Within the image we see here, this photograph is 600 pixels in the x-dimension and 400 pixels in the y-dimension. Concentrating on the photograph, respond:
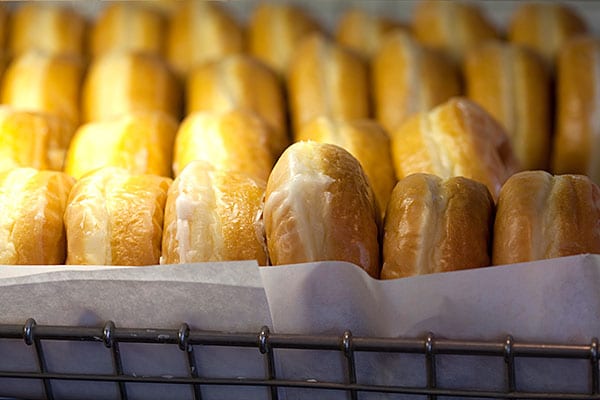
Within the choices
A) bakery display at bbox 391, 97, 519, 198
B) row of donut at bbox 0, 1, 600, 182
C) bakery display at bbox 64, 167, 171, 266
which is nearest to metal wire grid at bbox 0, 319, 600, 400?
bakery display at bbox 64, 167, 171, 266

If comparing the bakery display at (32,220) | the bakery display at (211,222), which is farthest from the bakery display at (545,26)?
the bakery display at (32,220)

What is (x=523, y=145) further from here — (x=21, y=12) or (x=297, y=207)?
(x=21, y=12)

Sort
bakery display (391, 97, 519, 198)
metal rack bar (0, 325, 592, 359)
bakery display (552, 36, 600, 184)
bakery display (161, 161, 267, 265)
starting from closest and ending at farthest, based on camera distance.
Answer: metal rack bar (0, 325, 592, 359), bakery display (161, 161, 267, 265), bakery display (391, 97, 519, 198), bakery display (552, 36, 600, 184)

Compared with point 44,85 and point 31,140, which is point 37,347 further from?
point 44,85

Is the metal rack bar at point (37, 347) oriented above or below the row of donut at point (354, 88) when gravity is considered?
below

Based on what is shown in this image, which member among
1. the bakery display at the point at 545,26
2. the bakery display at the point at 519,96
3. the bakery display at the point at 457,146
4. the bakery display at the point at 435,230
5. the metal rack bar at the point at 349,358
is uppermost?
the bakery display at the point at 545,26

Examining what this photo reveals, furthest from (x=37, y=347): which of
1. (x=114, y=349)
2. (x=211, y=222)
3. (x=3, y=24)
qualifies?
(x=3, y=24)

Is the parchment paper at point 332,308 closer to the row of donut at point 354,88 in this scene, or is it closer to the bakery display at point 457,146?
the bakery display at point 457,146

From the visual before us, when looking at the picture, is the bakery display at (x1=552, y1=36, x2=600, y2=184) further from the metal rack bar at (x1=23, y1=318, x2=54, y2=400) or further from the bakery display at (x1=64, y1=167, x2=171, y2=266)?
the metal rack bar at (x1=23, y1=318, x2=54, y2=400)
